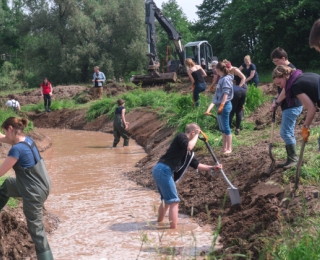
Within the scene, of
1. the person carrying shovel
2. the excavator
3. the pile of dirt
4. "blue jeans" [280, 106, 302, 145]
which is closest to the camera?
the person carrying shovel

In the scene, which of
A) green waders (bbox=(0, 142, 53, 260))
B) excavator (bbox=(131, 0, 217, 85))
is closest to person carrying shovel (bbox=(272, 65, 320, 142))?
green waders (bbox=(0, 142, 53, 260))

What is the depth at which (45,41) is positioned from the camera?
4691 cm

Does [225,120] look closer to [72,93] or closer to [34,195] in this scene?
[34,195]

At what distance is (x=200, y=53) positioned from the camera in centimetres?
3219

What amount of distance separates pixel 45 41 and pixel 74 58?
3.39m

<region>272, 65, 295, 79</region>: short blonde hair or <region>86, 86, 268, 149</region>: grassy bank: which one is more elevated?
<region>272, 65, 295, 79</region>: short blonde hair

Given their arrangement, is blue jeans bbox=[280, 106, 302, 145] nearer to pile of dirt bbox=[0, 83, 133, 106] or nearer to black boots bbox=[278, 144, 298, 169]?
black boots bbox=[278, 144, 298, 169]

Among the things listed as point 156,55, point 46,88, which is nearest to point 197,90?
point 46,88

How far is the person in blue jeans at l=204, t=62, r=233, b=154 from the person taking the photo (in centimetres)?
1046

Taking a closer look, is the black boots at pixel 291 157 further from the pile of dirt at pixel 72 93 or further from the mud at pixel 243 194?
the pile of dirt at pixel 72 93

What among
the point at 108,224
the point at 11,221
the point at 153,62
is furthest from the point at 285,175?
the point at 153,62

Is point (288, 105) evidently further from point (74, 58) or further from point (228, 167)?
point (74, 58)

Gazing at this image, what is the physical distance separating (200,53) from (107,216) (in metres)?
24.3

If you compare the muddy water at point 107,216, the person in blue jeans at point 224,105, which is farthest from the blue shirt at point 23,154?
the person in blue jeans at point 224,105
